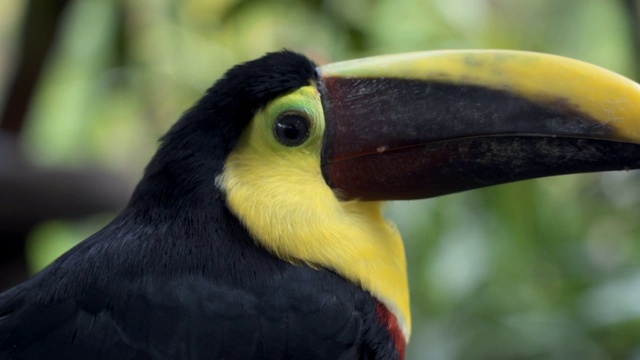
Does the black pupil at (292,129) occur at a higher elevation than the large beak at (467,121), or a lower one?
lower

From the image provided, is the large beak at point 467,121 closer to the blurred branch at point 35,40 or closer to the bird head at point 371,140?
the bird head at point 371,140

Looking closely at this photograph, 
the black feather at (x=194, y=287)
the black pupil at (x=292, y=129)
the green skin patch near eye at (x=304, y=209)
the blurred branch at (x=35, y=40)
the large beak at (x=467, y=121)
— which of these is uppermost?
the blurred branch at (x=35, y=40)

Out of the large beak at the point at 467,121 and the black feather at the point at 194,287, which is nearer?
the black feather at the point at 194,287

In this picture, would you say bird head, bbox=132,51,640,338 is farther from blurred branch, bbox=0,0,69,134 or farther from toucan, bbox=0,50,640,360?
blurred branch, bbox=0,0,69,134

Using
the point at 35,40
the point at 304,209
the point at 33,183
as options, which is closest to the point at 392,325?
the point at 304,209

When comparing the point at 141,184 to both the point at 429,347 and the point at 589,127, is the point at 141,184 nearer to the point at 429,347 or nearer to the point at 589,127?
the point at 589,127

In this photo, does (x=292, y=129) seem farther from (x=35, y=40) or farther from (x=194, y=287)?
(x=35, y=40)

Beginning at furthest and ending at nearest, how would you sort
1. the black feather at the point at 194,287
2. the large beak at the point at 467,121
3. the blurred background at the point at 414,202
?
the blurred background at the point at 414,202 < the large beak at the point at 467,121 < the black feather at the point at 194,287

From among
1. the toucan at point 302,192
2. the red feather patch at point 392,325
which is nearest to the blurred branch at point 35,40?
the toucan at point 302,192

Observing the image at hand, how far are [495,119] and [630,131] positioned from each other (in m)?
0.25

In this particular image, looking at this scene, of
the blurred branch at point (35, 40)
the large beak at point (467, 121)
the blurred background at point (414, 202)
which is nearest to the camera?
the large beak at point (467, 121)

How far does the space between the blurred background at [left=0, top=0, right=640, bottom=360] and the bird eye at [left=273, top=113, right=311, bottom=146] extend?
0.80 meters

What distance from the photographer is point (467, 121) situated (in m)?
1.75

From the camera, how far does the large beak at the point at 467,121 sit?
5.53ft
